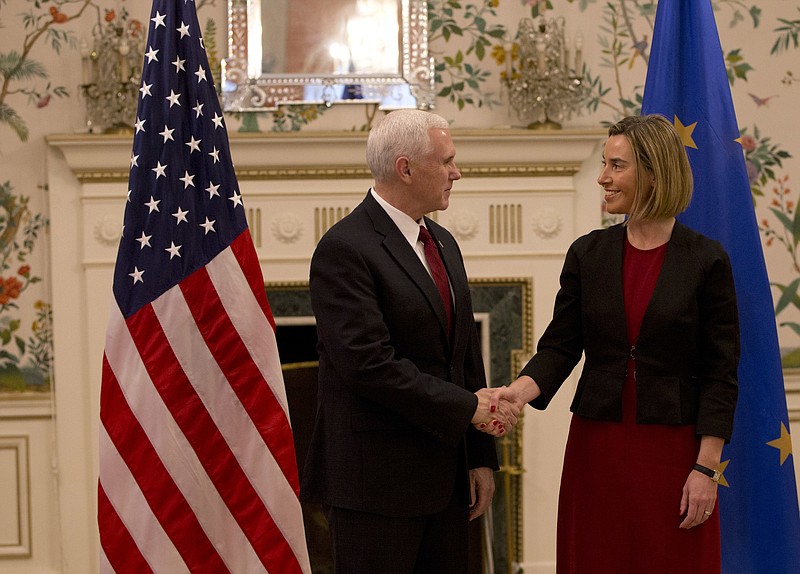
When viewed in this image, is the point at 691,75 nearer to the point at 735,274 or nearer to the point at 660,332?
the point at 735,274

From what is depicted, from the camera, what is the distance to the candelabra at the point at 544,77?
3.34 metres

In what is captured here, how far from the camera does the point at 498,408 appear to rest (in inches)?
79.4

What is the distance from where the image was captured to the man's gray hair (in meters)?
2.01

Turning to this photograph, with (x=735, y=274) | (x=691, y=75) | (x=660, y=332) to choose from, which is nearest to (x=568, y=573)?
(x=660, y=332)

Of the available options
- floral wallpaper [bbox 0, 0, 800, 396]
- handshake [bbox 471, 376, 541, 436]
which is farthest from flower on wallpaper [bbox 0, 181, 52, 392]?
handshake [bbox 471, 376, 541, 436]

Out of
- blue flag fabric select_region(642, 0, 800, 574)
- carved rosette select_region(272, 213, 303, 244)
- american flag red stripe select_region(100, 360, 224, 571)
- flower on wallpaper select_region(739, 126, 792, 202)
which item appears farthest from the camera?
flower on wallpaper select_region(739, 126, 792, 202)

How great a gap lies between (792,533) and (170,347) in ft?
5.22

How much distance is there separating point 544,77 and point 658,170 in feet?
4.81

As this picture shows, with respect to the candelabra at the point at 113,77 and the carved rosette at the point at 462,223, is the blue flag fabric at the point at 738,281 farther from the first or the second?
the candelabra at the point at 113,77

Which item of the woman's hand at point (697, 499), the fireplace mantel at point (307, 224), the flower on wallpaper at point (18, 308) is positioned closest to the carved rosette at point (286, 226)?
the fireplace mantel at point (307, 224)

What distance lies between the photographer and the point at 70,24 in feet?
11.0

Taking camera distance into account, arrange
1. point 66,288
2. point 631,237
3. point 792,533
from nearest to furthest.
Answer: point 631,237, point 792,533, point 66,288

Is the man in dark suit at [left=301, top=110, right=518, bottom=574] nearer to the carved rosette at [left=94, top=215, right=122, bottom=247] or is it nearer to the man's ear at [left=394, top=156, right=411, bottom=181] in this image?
the man's ear at [left=394, top=156, right=411, bottom=181]

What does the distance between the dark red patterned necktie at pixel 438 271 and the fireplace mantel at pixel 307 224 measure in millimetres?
1291
